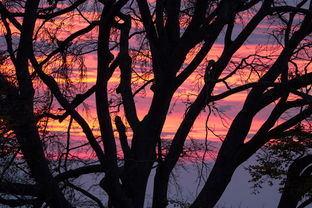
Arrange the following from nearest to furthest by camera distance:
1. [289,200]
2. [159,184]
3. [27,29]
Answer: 1. [27,29]
2. [159,184]
3. [289,200]

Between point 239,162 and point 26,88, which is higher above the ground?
point 26,88

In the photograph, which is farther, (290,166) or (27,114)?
(290,166)

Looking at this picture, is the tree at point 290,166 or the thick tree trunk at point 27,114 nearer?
the thick tree trunk at point 27,114

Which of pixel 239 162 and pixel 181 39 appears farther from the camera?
pixel 239 162

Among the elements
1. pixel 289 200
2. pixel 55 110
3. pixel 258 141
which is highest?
pixel 55 110

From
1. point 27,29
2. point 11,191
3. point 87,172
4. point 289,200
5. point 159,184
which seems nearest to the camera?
point 27,29

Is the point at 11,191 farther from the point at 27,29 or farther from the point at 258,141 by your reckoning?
the point at 258,141

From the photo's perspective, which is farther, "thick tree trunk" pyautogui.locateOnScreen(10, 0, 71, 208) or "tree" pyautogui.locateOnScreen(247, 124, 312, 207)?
"tree" pyautogui.locateOnScreen(247, 124, 312, 207)

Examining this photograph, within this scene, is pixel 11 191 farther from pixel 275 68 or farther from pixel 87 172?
pixel 275 68

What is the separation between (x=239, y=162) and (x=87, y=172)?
372 centimetres

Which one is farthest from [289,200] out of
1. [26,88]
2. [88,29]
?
[26,88]

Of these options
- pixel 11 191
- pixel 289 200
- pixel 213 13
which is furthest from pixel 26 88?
pixel 289 200

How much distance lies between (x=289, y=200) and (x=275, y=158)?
1.39 meters

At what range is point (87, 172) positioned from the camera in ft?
46.6
